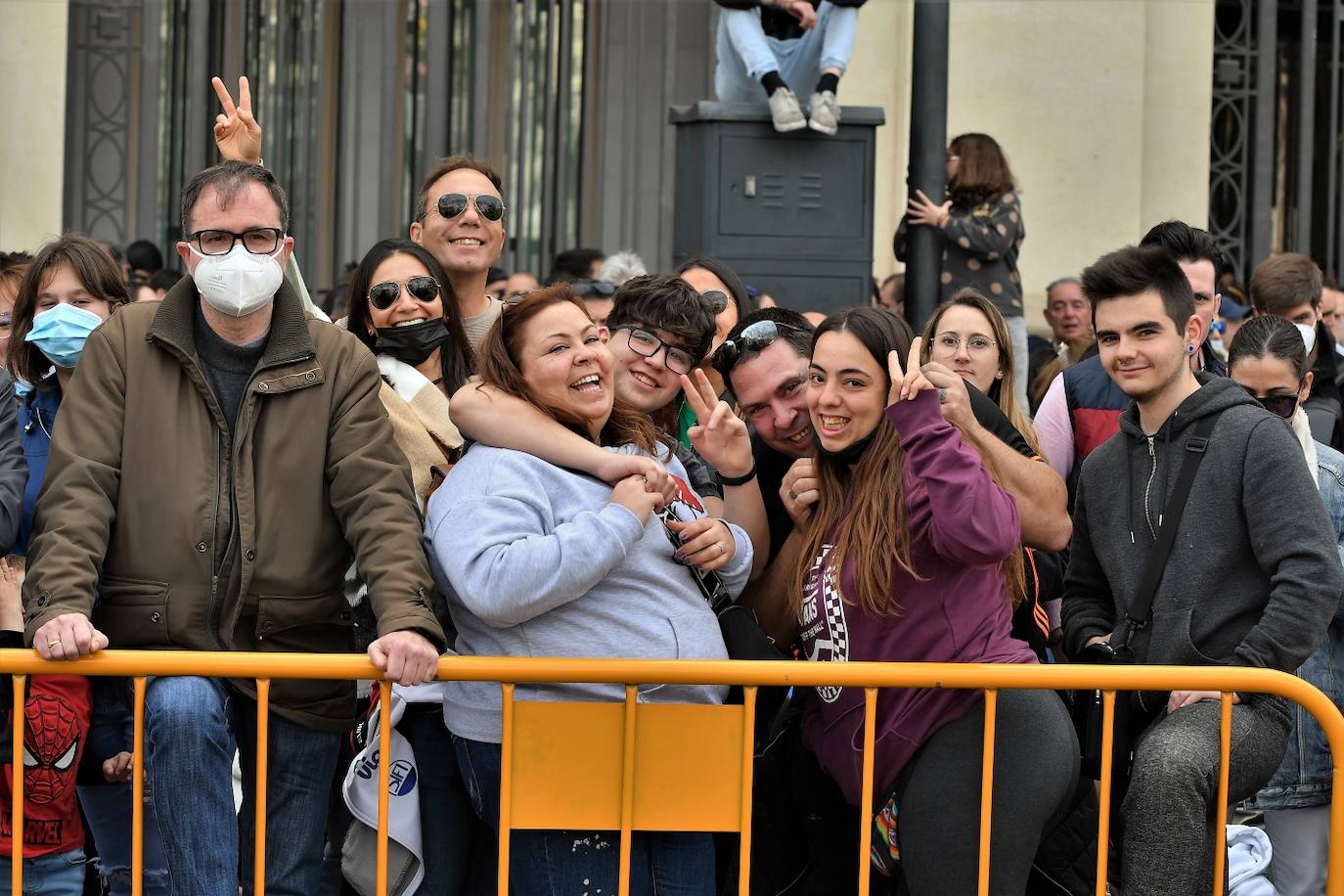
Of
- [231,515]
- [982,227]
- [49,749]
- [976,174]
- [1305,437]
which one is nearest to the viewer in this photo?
[231,515]

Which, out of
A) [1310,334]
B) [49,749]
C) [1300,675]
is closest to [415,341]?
[49,749]

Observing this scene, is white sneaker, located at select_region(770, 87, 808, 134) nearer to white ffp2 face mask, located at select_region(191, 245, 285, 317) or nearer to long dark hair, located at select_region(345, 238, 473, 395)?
long dark hair, located at select_region(345, 238, 473, 395)

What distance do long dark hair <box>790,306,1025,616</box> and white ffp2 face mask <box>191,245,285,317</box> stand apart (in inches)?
53.2

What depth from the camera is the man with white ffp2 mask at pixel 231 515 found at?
12.6ft

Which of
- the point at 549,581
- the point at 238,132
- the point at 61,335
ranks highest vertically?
the point at 238,132

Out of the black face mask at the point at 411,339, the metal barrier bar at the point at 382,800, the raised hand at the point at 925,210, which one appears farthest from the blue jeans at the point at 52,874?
the raised hand at the point at 925,210

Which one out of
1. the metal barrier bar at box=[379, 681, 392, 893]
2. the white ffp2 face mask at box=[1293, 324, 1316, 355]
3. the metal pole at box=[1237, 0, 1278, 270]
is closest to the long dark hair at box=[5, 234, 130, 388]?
the metal barrier bar at box=[379, 681, 392, 893]

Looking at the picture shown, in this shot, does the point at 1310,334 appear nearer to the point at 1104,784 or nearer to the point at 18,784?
the point at 1104,784

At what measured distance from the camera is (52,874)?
473 centimetres

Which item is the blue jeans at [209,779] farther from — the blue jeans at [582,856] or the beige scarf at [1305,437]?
the beige scarf at [1305,437]

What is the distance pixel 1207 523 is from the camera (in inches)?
167

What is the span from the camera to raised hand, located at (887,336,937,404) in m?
3.94

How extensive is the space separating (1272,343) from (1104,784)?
2.04 meters

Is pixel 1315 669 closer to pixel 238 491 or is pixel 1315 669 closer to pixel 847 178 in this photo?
pixel 238 491
